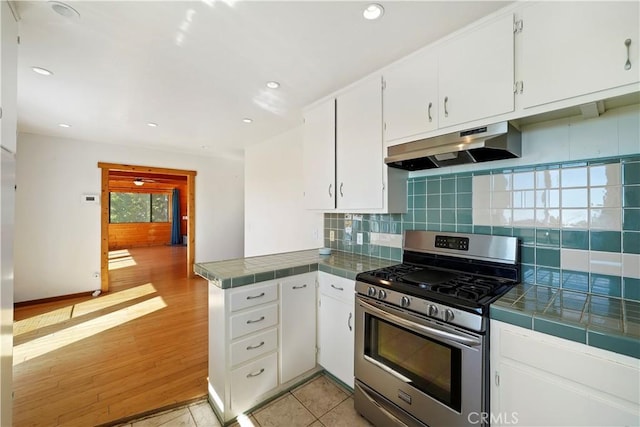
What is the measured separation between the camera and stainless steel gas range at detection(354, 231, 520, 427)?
126 cm

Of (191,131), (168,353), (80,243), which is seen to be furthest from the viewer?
(80,243)

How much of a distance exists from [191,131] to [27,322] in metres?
3.11

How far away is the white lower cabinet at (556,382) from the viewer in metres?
0.96

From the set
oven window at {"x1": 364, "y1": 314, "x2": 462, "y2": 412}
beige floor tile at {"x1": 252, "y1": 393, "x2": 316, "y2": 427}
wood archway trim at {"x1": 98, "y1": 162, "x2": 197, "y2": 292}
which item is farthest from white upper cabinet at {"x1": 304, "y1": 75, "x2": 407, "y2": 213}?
wood archway trim at {"x1": 98, "y1": 162, "x2": 197, "y2": 292}

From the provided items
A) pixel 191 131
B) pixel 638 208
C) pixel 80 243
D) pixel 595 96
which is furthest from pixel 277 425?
pixel 80 243

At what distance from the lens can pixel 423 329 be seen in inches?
55.3

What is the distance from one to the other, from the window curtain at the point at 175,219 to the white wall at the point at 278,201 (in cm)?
744

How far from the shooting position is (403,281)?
1.60m

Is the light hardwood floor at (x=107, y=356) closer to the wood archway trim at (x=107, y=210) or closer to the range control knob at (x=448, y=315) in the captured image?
the wood archway trim at (x=107, y=210)

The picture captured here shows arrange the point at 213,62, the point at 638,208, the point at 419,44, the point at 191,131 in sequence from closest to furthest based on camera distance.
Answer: the point at 638,208 → the point at 419,44 → the point at 213,62 → the point at 191,131

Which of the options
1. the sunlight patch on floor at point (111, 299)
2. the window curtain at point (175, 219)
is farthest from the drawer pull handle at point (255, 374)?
the window curtain at point (175, 219)

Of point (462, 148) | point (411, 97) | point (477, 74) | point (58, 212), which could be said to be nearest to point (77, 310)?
point (58, 212)

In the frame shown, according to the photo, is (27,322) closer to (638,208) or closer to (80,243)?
(80,243)

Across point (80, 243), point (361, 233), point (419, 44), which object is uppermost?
point (419, 44)
